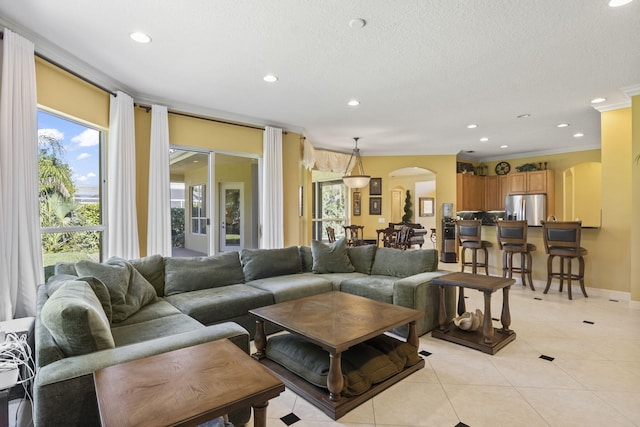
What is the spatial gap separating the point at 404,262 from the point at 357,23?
8.86 ft

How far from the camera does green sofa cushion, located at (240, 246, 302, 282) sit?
403 centimetres

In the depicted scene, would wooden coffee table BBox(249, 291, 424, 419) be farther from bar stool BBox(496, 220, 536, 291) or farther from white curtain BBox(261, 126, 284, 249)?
bar stool BBox(496, 220, 536, 291)

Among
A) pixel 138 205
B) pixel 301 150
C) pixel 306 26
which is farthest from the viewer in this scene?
pixel 301 150

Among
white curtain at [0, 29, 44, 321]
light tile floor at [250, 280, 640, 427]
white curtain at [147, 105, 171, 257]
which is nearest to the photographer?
light tile floor at [250, 280, 640, 427]

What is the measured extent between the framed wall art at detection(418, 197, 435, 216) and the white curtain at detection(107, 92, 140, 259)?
36.3ft

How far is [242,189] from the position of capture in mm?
5816

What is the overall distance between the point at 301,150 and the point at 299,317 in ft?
13.9

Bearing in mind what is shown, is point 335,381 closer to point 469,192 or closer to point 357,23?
point 357,23

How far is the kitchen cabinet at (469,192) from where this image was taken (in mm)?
8328

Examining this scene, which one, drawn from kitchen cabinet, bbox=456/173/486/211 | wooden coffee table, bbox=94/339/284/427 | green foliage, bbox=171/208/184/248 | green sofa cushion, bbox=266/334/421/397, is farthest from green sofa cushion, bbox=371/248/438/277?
kitchen cabinet, bbox=456/173/486/211

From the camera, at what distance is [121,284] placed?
273 centimetres

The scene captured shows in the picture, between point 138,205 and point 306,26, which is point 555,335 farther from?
point 138,205

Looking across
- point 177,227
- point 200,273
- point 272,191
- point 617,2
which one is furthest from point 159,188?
point 617,2

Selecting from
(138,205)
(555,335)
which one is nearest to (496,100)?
(555,335)
